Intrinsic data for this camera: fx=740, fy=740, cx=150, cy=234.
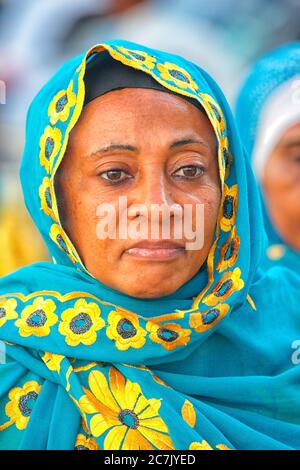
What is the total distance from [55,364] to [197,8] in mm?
3804

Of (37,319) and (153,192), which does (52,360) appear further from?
(153,192)

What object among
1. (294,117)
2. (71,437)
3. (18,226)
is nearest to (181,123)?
(71,437)

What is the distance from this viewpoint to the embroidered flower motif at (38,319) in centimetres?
188

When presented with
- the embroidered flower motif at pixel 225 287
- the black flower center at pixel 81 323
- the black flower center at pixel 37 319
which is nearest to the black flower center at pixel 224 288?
the embroidered flower motif at pixel 225 287

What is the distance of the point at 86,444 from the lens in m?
1.80

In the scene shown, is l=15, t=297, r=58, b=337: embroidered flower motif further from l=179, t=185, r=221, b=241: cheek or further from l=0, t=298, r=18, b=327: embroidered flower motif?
l=179, t=185, r=221, b=241: cheek

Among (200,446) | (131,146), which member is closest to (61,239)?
(131,146)

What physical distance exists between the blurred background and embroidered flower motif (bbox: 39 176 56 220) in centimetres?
290

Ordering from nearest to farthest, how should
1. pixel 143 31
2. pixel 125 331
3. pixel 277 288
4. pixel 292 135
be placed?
pixel 125 331 < pixel 277 288 < pixel 292 135 < pixel 143 31

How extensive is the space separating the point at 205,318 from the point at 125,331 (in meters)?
0.21

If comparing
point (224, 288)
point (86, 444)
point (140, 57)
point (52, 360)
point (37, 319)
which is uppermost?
point (140, 57)

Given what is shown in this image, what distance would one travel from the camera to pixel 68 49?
198 inches

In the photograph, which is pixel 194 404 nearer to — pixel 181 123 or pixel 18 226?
pixel 181 123

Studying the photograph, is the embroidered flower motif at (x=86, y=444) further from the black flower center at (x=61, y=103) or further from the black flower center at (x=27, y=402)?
the black flower center at (x=61, y=103)
